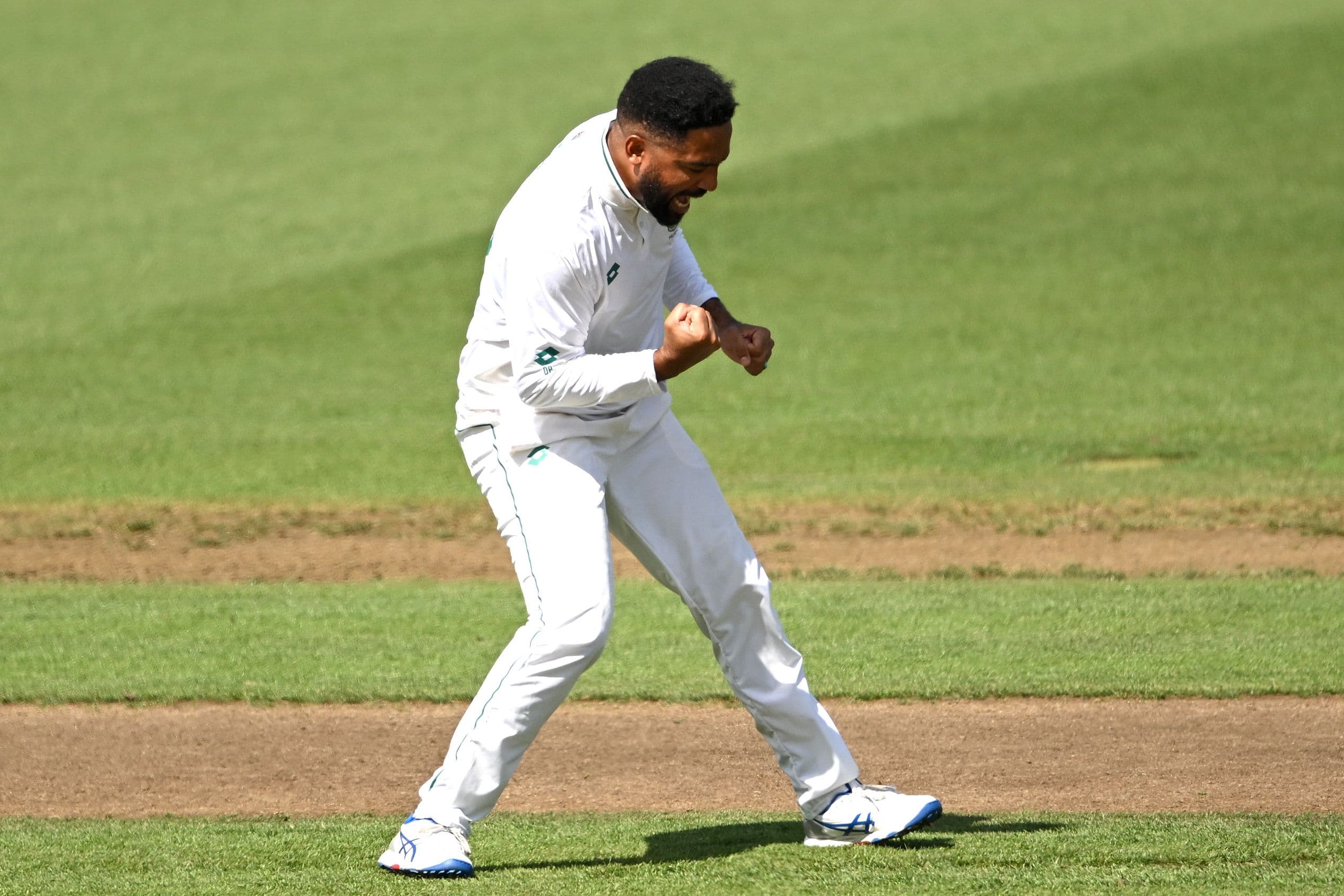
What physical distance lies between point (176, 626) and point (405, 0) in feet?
89.1

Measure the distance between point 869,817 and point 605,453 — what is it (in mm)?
1417

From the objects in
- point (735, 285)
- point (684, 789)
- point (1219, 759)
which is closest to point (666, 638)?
point (684, 789)

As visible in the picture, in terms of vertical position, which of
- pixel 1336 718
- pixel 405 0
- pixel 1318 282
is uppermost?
pixel 405 0

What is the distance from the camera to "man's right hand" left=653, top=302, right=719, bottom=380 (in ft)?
15.7

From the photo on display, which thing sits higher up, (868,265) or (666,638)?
(868,265)

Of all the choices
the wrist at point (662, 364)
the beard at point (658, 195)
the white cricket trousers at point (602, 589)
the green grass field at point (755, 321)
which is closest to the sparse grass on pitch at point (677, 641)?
the green grass field at point (755, 321)

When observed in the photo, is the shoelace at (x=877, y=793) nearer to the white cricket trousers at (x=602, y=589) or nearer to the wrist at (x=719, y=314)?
the white cricket trousers at (x=602, y=589)

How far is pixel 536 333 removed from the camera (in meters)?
4.87

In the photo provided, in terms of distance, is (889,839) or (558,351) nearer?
(558,351)

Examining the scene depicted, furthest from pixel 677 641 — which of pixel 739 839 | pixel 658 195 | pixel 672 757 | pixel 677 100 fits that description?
pixel 677 100

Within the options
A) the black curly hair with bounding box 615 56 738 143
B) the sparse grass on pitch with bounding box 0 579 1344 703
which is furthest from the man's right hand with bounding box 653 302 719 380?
the sparse grass on pitch with bounding box 0 579 1344 703

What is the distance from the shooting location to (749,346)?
5125mm

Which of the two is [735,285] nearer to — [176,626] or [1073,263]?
[1073,263]

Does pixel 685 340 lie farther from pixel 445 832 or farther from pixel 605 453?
pixel 445 832
